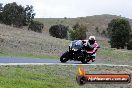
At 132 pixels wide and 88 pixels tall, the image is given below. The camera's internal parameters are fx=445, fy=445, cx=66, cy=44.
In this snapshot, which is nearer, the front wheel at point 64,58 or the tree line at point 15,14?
the front wheel at point 64,58

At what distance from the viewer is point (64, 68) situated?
84.4ft

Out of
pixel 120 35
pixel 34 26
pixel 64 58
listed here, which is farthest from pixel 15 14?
pixel 64 58

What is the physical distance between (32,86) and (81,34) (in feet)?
340

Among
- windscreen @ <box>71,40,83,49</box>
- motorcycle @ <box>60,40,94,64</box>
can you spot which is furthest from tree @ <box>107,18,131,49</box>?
windscreen @ <box>71,40,83,49</box>

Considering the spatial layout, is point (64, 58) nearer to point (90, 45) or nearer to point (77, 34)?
point (90, 45)

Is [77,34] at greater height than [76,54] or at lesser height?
lesser

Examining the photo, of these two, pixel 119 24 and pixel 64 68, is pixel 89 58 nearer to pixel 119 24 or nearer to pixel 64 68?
pixel 64 68

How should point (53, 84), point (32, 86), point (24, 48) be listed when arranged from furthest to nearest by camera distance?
point (24, 48)
point (53, 84)
point (32, 86)

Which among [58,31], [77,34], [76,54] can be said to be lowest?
[77,34]

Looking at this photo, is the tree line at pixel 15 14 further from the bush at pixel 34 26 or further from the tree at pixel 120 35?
the tree at pixel 120 35

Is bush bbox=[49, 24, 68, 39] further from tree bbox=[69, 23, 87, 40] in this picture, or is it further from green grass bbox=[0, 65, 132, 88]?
green grass bbox=[0, 65, 132, 88]

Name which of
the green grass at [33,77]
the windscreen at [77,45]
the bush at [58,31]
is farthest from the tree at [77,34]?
the green grass at [33,77]

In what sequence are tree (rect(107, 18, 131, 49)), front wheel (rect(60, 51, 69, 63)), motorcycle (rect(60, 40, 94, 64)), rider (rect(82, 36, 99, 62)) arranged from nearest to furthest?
rider (rect(82, 36, 99, 62)) → motorcycle (rect(60, 40, 94, 64)) → front wheel (rect(60, 51, 69, 63)) → tree (rect(107, 18, 131, 49))

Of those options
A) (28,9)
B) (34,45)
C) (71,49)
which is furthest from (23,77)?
(28,9)
